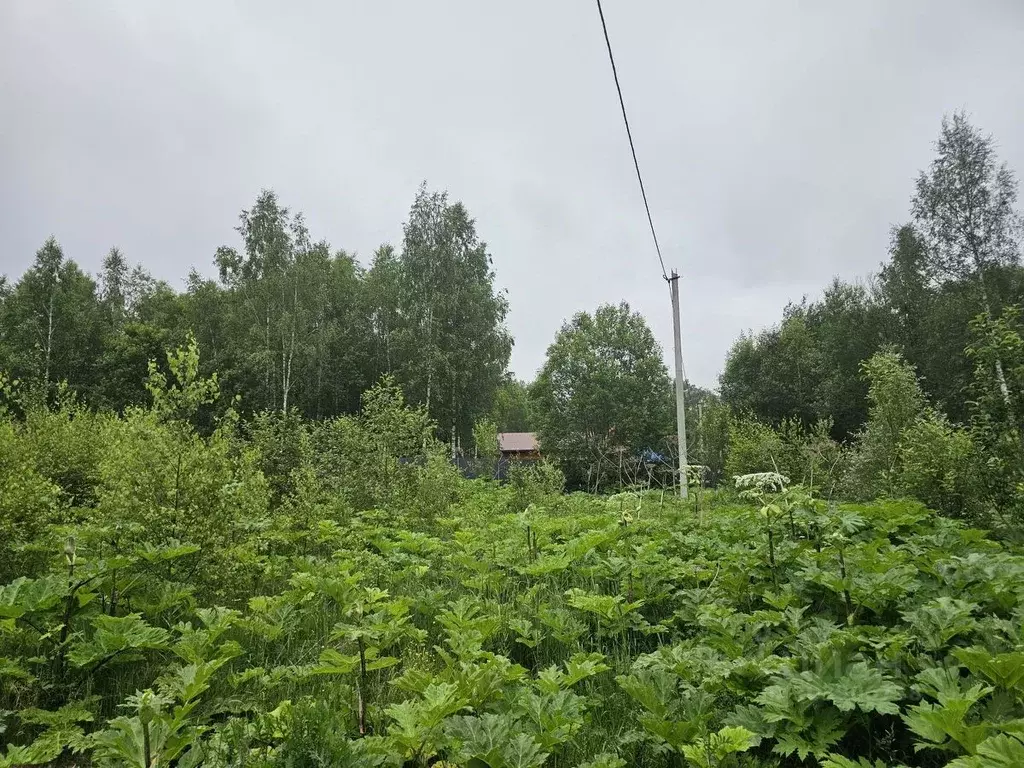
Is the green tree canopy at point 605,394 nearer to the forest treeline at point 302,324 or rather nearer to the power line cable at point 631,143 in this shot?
the forest treeline at point 302,324

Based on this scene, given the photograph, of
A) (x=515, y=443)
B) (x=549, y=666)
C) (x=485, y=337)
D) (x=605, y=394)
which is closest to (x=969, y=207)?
(x=605, y=394)

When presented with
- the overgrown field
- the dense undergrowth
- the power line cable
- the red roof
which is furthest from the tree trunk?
the power line cable

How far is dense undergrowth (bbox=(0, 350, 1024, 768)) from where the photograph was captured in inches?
78.7

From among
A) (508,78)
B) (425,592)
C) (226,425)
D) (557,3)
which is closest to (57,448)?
(226,425)

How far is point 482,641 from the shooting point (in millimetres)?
3164

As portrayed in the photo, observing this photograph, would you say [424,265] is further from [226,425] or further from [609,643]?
[609,643]

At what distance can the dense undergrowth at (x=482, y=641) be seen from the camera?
78.7 inches

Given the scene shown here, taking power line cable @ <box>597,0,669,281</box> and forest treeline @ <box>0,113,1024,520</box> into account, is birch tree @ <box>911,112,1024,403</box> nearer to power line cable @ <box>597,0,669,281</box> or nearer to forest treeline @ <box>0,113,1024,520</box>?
forest treeline @ <box>0,113,1024,520</box>

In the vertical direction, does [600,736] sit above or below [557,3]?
below

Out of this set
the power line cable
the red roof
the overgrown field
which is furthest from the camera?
the red roof

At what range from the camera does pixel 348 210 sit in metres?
27.7

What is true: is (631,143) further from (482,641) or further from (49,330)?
(49,330)

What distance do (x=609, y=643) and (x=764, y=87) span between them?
7.35 meters

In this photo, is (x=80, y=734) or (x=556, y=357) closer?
(x=80, y=734)
